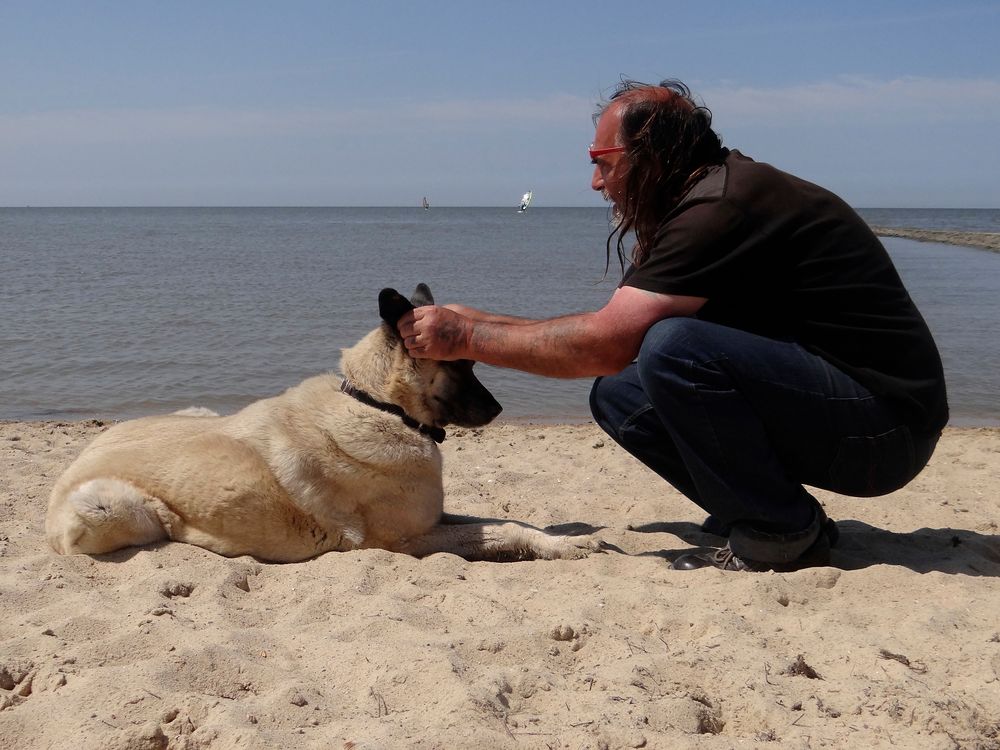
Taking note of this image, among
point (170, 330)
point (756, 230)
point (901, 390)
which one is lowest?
point (170, 330)

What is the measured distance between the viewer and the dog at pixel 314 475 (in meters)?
3.95

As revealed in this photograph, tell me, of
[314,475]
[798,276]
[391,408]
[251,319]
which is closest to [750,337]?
[798,276]

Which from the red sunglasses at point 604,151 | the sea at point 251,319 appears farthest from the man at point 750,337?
the sea at point 251,319

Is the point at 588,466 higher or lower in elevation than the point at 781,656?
lower

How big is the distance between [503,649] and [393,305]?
67.8 inches

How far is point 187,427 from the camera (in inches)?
167

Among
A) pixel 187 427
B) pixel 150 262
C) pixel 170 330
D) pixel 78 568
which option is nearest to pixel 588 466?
pixel 187 427

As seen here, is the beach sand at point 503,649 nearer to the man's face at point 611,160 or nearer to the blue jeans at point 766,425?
the blue jeans at point 766,425

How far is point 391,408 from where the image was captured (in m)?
4.21

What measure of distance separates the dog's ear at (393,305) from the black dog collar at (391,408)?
16.2 inches

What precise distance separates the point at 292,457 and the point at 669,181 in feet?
6.79

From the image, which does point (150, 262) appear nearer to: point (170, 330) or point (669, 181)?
point (170, 330)

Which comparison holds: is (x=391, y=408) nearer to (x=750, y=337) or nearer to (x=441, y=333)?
(x=441, y=333)

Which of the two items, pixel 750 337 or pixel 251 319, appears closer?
pixel 750 337
